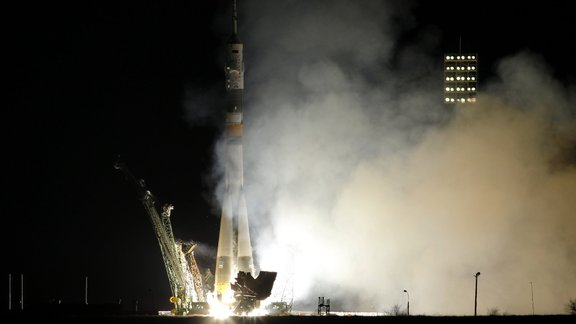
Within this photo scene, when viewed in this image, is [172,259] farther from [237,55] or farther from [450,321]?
[450,321]

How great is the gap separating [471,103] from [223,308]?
30527 mm

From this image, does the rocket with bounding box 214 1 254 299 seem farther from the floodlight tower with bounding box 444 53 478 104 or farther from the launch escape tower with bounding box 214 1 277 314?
the floodlight tower with bounding box 444 53 478 104

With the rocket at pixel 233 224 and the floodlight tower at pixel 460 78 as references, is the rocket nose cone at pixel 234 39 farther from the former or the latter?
the floodlight tower at pixel 460 78

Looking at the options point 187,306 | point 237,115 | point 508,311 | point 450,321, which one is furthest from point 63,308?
point 508,311

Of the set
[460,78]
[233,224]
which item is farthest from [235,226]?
[460,78]

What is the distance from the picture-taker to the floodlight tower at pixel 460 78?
111m

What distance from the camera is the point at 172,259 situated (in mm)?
103688

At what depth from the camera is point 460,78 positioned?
366 feet

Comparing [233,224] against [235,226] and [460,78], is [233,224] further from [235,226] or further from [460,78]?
[460,78]

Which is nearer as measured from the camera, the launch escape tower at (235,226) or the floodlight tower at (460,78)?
the launch escape tower at (235,226)

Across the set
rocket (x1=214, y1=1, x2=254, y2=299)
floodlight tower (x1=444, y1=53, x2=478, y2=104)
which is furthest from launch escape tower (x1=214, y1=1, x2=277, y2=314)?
floodlight tower (x1=444, y1=53, x2=478, y2=104)

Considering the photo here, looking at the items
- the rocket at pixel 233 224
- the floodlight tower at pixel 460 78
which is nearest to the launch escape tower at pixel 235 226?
the rocket at pixel 233 224

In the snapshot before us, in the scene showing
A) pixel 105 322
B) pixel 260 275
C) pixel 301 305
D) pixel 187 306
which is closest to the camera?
pixel 105 322

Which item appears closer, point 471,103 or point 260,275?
point 260,275
